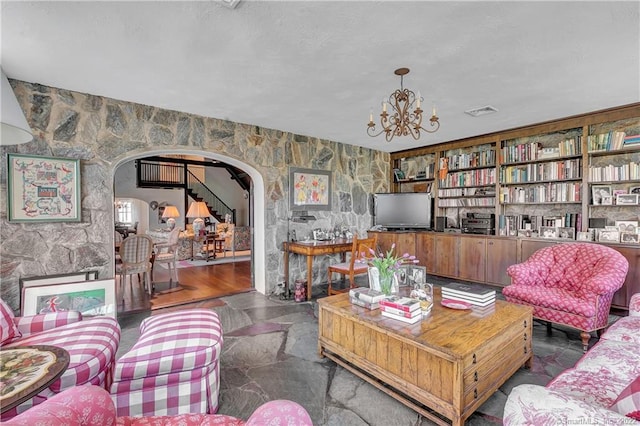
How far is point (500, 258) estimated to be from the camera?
4586mm

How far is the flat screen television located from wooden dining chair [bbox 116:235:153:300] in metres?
3.87

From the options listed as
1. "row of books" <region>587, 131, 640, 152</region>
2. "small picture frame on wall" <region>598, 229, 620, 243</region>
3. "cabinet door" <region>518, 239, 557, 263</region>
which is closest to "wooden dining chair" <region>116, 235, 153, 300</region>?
"cabinet door" <region>518, 239, 557, 263</region>

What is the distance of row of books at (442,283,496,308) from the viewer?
94.7 inches

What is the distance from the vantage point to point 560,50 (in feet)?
7.63

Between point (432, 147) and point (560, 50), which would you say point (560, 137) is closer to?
point (432, 147)

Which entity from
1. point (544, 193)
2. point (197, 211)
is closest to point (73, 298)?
point (197, 211)

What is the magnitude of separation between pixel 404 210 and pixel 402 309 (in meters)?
3.79

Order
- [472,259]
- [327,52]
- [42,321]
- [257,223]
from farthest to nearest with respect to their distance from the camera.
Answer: [472,259] < [257,223] < [327,52] < [42,321]

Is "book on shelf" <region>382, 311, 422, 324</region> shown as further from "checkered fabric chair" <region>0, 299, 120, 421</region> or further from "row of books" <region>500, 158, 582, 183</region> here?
"row of books" <region>500, 158, 582, 183</region>

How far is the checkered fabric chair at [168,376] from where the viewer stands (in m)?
1.75

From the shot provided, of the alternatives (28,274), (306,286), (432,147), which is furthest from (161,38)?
(432,147)

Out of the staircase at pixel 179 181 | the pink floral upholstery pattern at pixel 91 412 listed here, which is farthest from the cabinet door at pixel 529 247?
the staircase at pixel 179 181

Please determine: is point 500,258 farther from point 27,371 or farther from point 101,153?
point 101,153

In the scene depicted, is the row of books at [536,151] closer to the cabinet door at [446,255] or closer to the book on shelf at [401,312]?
the cabinet door at [446,255]
